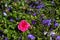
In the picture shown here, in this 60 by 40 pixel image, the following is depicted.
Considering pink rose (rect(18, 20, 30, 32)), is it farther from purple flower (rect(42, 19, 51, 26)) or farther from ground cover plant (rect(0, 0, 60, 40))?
purple flower (rect(42, 19, 51, 26))

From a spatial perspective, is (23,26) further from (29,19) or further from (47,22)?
(47,22)

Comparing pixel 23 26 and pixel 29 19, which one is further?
pixel 29 19

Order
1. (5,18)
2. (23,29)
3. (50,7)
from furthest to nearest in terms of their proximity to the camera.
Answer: (50,7)
(5,18)
(23,29)

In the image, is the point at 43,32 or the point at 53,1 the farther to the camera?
the point at 53,1

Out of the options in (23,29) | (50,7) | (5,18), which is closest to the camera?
(23,29)

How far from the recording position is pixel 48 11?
3.11m

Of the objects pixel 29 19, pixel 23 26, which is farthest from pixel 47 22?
pixel 23 26

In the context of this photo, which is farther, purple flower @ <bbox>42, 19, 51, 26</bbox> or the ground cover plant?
purple flower @ <bbox>42, 19, 51, 26</bbox>

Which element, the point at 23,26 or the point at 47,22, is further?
the point at 47,22

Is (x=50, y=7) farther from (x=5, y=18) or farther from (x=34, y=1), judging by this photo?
(x=5, y=18)

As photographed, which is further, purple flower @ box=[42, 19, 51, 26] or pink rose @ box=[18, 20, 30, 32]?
purple flower @ box=[42, 19, 51, 26]

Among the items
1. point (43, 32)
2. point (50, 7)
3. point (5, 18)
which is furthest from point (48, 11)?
point (5, 18)

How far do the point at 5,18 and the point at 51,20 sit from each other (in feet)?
2.04

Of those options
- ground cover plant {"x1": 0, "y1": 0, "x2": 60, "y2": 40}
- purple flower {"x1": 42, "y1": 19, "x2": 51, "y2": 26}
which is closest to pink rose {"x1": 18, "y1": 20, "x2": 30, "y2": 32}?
ground cover plant {"x1": 0, "y1": 0, "x2": 60, "y2": 40}
